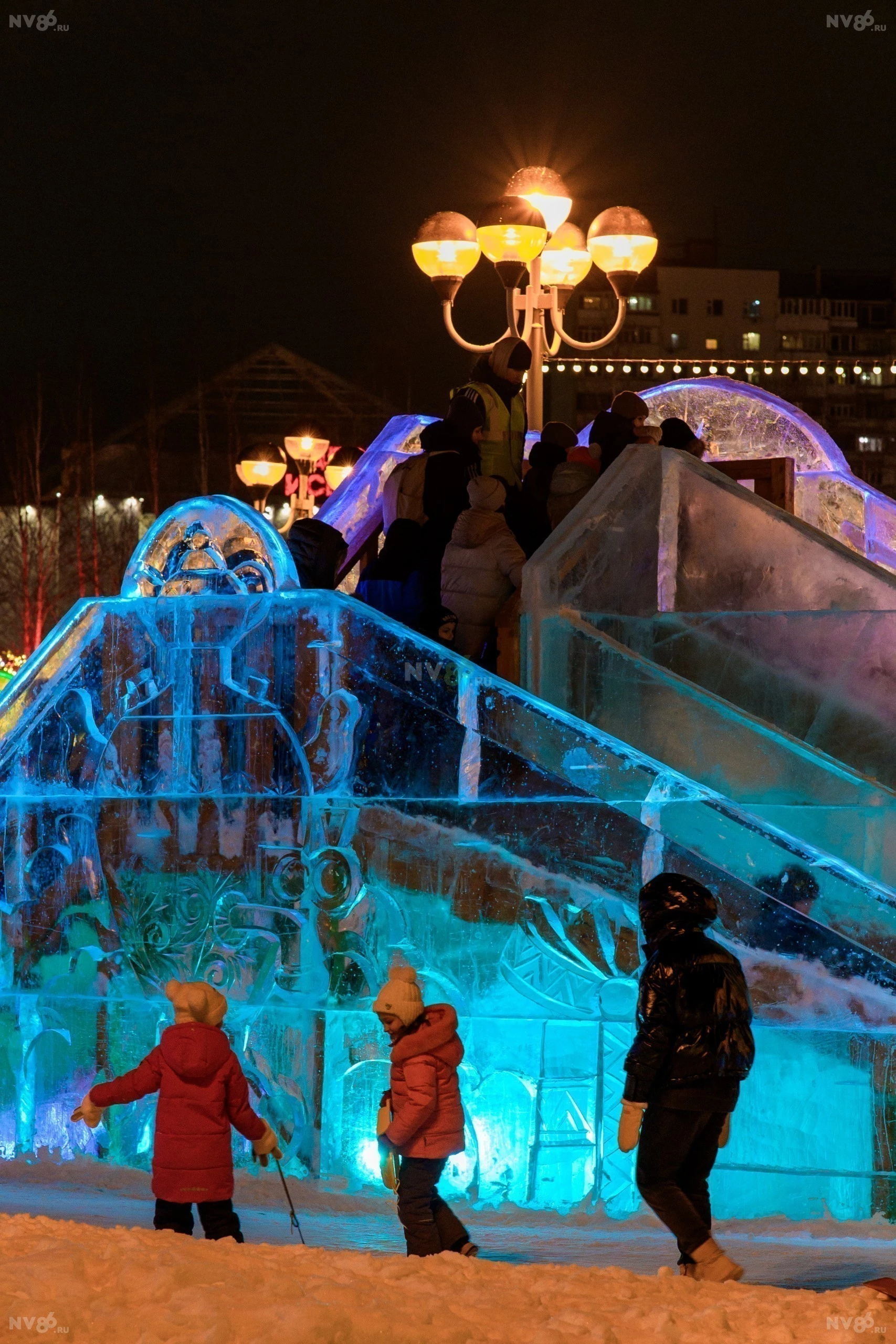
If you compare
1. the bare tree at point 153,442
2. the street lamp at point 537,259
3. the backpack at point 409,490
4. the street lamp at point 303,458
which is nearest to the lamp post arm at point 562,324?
the street lamp at point 537,259

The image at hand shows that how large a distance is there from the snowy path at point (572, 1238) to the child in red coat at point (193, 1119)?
12.4 inches

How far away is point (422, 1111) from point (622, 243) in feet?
34.1

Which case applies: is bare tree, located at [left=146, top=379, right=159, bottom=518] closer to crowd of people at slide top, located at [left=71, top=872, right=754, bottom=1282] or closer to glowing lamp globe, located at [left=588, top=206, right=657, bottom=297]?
glowing lamp globe, located at [left=588, top=206, right=657, bottom=297]

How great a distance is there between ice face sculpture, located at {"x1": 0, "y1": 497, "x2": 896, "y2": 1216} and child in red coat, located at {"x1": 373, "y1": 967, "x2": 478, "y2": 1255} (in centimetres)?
100

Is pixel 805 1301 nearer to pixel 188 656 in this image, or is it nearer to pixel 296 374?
pixel 188 656

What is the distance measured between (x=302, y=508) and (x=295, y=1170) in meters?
16.4

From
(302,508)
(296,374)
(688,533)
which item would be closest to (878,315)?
(296,374)

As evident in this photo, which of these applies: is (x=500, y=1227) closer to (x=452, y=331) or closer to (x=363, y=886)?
(x=363, y=886)

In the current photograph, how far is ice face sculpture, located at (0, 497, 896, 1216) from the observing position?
6773mm

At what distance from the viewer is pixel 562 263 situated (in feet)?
52.3

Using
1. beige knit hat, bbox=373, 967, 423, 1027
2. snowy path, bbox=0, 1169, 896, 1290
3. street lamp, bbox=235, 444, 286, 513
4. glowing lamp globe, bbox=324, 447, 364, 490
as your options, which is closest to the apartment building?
glowing lamp globe, bbox=324, 447, 364, 490

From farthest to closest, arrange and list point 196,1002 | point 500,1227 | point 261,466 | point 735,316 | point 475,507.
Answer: point 735,316 → point 261,466 → point 475,507 → point 500,1227 → point 196,1002

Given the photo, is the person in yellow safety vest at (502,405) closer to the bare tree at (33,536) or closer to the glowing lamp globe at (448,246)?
the glowing lamp globe at (448,246)

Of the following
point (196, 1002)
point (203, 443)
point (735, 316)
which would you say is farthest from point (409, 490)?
point (735, 316)
